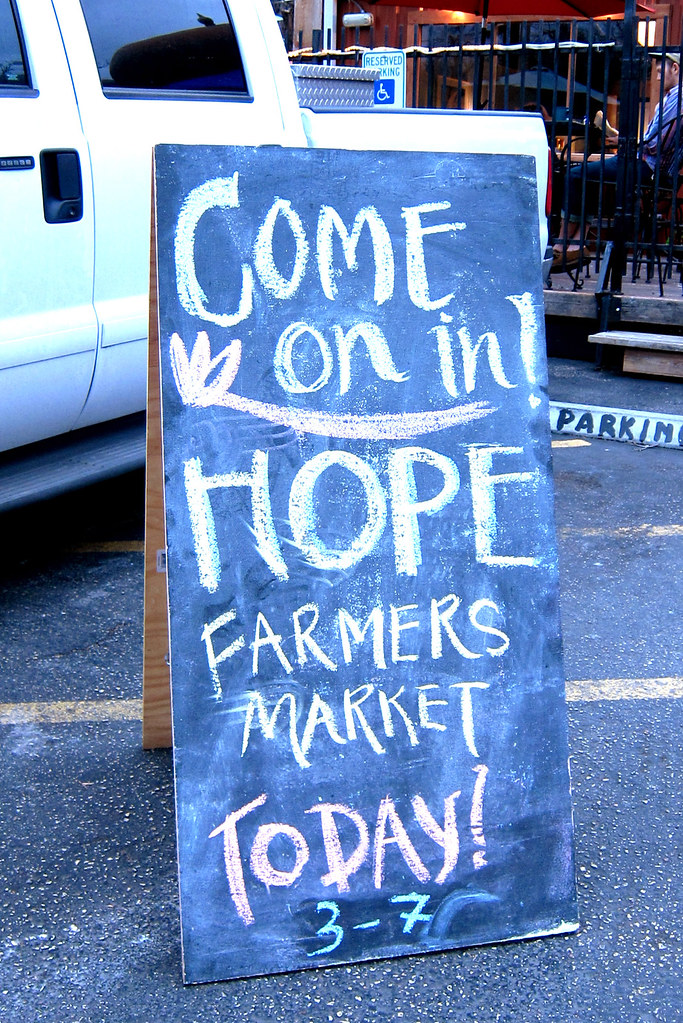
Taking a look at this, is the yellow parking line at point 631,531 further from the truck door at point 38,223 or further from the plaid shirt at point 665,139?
the plaid shirt at point 665,139

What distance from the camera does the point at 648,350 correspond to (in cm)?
743

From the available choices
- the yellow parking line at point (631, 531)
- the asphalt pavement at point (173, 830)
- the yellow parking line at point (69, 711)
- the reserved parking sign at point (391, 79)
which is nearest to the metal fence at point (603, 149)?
the reserved parking sign at point (391, 79)

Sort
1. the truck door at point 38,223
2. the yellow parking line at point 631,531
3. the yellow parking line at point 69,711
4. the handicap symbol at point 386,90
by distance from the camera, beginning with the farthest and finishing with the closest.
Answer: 1. the handicap symbol at point 386,90
2. the yellow parking line at point 631,531
3. the truck door at point 38,223
4. the yellow parking line at point 69,711

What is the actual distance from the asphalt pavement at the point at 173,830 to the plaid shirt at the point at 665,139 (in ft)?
13.5

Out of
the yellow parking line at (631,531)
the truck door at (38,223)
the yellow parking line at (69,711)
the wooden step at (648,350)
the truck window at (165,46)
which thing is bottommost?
the wooden step at (648,350)

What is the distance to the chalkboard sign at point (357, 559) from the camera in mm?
2248

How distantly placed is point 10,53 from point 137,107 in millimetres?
486

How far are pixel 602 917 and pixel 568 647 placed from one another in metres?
1.38

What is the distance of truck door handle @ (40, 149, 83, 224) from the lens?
12.1ft

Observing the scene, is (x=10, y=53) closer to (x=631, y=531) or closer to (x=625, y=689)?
(x=625, y=689)

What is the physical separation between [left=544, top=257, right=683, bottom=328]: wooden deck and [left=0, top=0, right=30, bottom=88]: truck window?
485 centimetres

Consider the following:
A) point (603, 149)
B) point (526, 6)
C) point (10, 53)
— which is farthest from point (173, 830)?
point (526, 6)

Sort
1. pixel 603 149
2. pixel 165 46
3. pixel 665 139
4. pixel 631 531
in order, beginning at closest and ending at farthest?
1. pixel 165 46
2. pixel 631 531
3. pixel 603 149
4. pixel 665 139

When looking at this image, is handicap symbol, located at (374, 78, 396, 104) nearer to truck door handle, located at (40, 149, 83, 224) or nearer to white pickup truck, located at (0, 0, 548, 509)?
white pickup truck, located at (0, 0, 548, 509)
